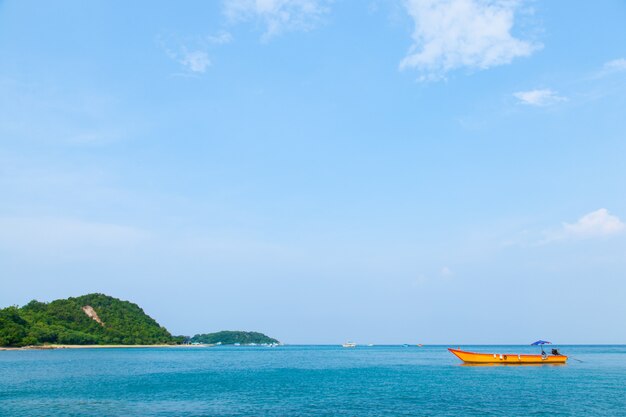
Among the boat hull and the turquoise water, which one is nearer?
the turquoise water

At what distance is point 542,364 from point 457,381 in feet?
138

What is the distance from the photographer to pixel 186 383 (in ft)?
204

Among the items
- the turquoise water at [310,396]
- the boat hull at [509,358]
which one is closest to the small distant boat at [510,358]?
the boat hull at [509,358]

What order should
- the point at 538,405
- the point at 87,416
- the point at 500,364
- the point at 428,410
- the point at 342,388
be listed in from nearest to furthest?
the point at 87,416 < the point at 428,410 < the point at 538,405 < the point at 342,388 < the point at 500,364

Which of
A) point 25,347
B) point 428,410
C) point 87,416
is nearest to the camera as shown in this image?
point 87,416

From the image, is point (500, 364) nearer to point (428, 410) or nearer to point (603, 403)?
point (603, 403)

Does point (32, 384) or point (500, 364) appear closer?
point (32, 384)

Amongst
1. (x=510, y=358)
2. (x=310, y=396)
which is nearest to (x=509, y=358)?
(x=510, y=358)

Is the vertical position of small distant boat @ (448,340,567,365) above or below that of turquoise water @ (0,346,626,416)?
above

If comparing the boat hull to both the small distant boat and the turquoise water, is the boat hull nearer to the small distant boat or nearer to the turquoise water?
the small distant boat

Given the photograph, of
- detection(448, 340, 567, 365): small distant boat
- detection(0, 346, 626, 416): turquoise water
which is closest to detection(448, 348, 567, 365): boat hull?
detection(448, 340, 567, 365): small distant boat

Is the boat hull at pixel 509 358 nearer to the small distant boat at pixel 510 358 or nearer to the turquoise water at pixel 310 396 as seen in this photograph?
the small distant boat at pixel 510 358

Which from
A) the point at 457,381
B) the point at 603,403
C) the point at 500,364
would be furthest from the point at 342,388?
the point at 500,364

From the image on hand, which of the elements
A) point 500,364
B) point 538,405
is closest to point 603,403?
point 538,405
